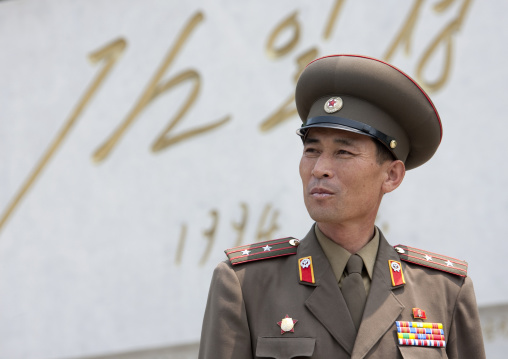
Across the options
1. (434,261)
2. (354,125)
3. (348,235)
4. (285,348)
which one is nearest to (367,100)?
(354,125)

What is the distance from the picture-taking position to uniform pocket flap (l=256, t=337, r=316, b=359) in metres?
1.82

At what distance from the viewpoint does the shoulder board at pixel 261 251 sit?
6.50 ft

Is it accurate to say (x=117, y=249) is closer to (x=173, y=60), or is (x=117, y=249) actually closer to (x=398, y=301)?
(x=173, y=60)

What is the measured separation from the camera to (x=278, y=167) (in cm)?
566

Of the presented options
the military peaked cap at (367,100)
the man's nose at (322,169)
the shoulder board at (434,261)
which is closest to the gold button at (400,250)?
the shoulder board at (434,261)

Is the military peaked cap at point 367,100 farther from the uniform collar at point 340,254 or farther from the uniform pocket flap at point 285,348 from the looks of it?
the uniform pocket flap at point 285,348

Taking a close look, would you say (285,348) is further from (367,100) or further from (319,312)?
(367,100)

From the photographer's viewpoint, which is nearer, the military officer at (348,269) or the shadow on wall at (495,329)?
the military officer at (348,269)

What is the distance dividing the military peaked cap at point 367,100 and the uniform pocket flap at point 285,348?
53 cm

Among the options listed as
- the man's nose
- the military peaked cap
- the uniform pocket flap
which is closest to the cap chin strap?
the military peaked cap

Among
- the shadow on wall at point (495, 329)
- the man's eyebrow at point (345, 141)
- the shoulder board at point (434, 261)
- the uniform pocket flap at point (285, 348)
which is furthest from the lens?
the shadow on wall at point (495, 329)

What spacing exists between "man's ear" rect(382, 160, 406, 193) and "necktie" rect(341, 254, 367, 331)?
0.21 metres

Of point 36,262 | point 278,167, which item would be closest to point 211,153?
point 278,167

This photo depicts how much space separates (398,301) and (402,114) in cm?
48
